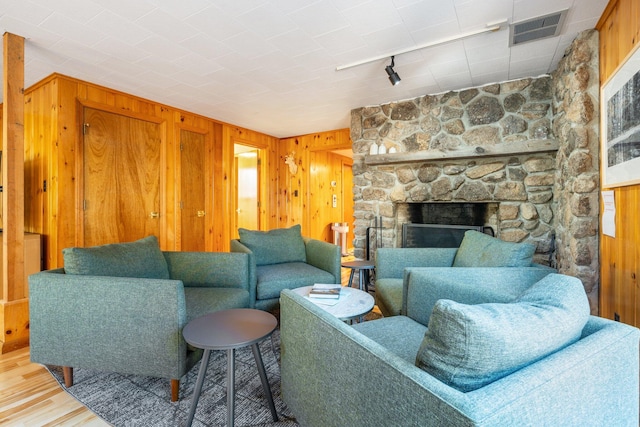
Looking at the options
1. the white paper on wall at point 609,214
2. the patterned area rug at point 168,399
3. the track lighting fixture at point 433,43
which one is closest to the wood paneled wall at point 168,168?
the patterned area rug at point 168,399

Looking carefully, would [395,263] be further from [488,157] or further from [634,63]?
[634,63]

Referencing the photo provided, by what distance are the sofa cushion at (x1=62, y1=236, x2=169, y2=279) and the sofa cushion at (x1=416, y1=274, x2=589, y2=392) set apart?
190 centimetres

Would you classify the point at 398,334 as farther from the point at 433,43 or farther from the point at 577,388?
Answer: the point at 433,43

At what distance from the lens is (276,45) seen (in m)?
2.40

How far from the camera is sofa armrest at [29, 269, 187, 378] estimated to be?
5.27ft

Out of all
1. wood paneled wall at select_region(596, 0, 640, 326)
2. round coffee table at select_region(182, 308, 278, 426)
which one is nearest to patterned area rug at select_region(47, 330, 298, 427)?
round coffee table at select_region(182, 308, 278, 426)

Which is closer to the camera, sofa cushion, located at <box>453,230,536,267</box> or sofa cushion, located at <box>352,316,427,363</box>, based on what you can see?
sofa cushion, located at <box>352,316,427,363</box>

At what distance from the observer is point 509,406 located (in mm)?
603

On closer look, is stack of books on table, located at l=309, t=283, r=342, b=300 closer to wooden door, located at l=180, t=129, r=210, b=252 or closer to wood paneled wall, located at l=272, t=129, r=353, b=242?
wooden door, located at l=180, t=129, r=210, b=252

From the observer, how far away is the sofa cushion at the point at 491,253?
6.49ft

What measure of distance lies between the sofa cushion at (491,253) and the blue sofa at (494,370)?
1066 millimetres

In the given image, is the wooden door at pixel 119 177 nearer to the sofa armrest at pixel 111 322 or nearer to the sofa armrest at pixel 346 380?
the sofa armrest at pixel 111 322

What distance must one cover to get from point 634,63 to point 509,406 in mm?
1936

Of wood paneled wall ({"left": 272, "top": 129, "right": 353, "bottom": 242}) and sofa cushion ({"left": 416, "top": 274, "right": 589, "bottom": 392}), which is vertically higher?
wood paneled wall ({"left": 272, "top": 129, "right": 353, "bottom": 242})
